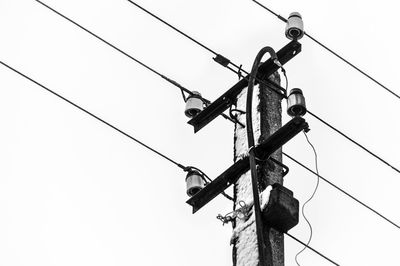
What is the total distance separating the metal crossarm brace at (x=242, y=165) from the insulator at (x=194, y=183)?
0.23m

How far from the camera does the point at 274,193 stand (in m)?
7.57

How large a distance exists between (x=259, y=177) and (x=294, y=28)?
2228mm

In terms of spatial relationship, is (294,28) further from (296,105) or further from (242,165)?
(242,165)

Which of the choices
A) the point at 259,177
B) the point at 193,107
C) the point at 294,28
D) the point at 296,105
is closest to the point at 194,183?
the point at 259,177

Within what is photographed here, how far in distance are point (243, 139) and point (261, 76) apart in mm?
886

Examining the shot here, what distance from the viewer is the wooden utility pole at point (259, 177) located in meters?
7.36

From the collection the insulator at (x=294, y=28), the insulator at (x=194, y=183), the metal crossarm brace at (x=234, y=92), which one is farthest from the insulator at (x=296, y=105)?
the insulator at (x=294, y=28)

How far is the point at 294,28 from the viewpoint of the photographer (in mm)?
9570

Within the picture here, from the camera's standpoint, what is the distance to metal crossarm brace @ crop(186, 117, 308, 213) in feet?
26.1

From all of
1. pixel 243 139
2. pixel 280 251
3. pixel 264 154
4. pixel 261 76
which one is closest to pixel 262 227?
pixel 280 251

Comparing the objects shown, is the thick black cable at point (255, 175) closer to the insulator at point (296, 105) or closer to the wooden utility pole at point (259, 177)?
the wooden utility pole at point (259, 177)

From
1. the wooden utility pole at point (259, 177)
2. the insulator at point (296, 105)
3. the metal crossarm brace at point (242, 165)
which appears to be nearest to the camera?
the wooden utility pole at point (259, 177)

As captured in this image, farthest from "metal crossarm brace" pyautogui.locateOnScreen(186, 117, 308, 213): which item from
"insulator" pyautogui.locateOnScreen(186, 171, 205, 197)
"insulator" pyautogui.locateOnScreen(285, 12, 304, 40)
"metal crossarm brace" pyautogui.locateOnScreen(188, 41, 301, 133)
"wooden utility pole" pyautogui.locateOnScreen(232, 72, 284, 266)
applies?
"insulator" pyautogui.locateOnScreen(285, 12, 304, 40)

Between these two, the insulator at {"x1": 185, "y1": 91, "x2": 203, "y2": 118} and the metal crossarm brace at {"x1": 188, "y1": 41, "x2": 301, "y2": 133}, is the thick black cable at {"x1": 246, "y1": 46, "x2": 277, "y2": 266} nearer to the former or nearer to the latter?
the metal crossarm brace at {"x1": 188, "y1": 41, "x2": 301, "y2": 133}
